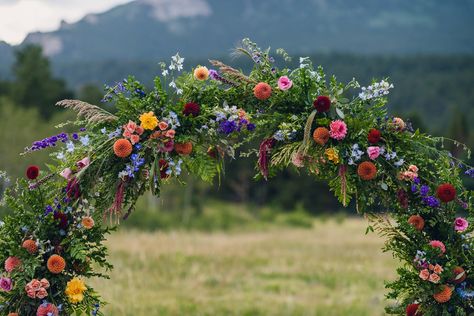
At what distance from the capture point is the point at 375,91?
18.8ft

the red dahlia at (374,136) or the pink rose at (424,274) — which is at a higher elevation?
the red dahlia at (374,136)

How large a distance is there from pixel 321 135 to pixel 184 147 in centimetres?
113

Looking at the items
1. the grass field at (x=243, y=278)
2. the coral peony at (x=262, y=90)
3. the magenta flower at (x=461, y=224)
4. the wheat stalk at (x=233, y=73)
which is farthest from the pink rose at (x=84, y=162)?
the grass field at (x=243, y=278)

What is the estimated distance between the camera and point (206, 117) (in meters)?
5.70

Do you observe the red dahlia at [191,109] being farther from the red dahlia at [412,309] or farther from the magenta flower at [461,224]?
the red dahlia at [412,309]

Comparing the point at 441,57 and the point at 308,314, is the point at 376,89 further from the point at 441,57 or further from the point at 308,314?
the point at 441,57

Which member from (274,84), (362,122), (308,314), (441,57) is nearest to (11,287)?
(274,84)

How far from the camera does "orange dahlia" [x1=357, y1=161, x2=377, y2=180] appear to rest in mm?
5520

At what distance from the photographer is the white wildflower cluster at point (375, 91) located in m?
5.71

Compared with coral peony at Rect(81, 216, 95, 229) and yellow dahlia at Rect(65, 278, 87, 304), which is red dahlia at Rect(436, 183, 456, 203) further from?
yellow dahlia at Rect(65, 278, 87, 304)

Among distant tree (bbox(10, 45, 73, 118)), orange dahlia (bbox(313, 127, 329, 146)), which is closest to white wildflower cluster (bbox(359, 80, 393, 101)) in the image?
orange dahlia (bbox(313, 127, 329, 146))

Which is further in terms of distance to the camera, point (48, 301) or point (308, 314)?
point (308, 314)

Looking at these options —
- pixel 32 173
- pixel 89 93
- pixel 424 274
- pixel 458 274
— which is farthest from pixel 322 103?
pixel 89 93

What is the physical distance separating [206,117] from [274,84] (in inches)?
27.0
